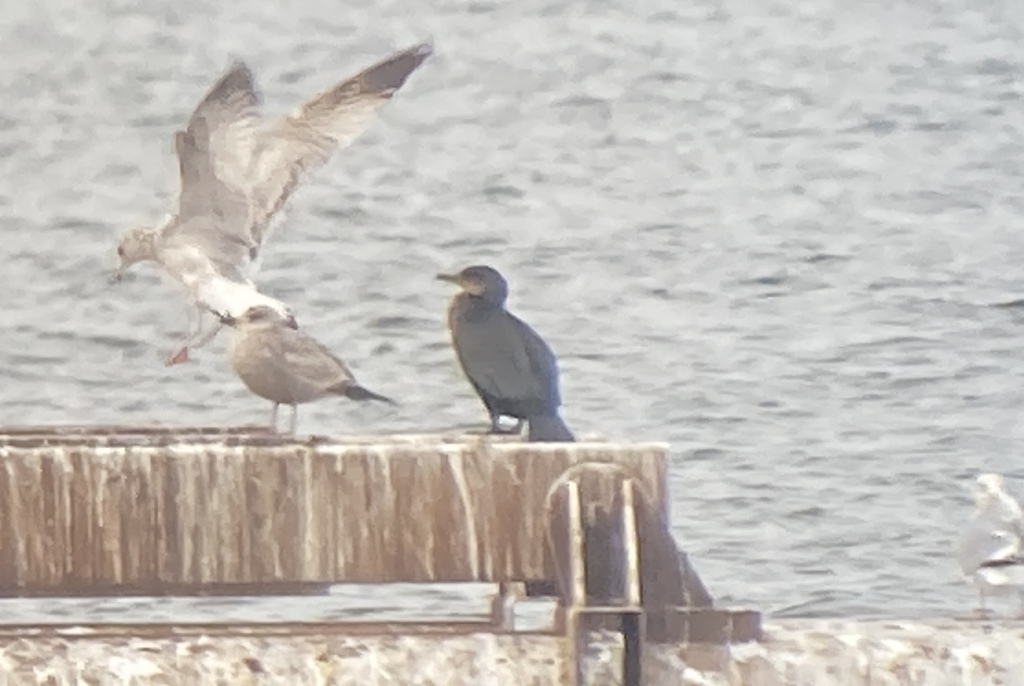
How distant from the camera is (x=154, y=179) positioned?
17297 mm

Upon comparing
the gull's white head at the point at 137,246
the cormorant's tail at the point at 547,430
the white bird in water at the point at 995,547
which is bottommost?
the white bird in water at the point at 995,547

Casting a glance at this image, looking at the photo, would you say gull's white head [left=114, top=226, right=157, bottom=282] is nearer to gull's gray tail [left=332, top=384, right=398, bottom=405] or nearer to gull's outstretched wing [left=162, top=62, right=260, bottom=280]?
gull's outstretched wing [left=162, top=62, right=260, bottom=280]

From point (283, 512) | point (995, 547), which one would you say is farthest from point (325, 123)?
point (283, 512)

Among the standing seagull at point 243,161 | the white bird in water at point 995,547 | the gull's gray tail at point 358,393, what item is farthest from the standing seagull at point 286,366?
the white bird in water at point 995,547

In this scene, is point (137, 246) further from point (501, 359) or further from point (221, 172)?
point (501, 359)

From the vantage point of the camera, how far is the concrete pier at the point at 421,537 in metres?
3.87

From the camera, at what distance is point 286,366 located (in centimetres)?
499

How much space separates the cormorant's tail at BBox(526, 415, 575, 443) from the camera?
15.9ft

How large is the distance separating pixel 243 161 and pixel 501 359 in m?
1.56

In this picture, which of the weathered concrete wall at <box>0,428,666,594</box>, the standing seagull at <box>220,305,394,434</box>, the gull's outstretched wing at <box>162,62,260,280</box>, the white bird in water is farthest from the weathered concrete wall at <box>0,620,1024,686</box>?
the gull's outstretched wing at <box>162,62,260,280</box>

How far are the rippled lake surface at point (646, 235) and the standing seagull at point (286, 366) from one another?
743 cm

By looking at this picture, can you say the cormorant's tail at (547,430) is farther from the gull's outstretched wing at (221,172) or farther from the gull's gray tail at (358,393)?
the gull's outstretched wing at (221,172)

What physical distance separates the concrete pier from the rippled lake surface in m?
8.47

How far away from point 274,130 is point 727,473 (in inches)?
303
